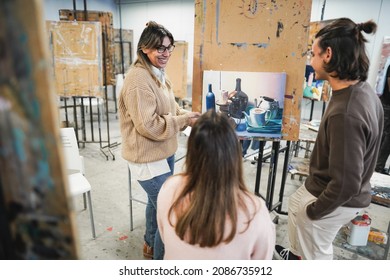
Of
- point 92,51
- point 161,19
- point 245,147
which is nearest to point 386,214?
point 245,147

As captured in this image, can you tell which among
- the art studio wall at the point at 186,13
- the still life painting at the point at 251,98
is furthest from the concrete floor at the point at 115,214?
the art studio wall at the point at 186,13

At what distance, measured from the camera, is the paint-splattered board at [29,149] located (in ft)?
0.89

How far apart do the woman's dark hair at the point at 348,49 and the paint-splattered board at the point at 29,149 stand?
1065mm

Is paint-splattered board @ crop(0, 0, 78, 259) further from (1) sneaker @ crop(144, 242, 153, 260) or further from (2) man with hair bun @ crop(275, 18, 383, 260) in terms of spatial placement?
(1) sneaker @ crop(144, 242, 153, 260)

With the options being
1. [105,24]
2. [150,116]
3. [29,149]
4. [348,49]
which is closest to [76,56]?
[105,24]

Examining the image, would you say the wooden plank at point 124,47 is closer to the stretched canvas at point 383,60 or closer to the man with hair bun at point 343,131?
the stretched canvas at point 383,60

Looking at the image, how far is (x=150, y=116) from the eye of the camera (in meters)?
1.30

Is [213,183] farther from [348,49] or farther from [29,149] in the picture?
[348,49]

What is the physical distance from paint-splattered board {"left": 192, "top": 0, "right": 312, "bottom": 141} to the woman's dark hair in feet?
1.54

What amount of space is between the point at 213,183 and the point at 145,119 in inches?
25.6

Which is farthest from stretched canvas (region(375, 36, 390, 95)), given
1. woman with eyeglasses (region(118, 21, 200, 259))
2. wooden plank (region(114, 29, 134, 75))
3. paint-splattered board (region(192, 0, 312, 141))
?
wooden plank (region(114, 29, 134, 75))

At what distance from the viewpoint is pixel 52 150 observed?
30cm

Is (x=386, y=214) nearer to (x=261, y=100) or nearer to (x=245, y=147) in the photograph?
(x=245, y=147)

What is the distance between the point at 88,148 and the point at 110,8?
4569 mm
